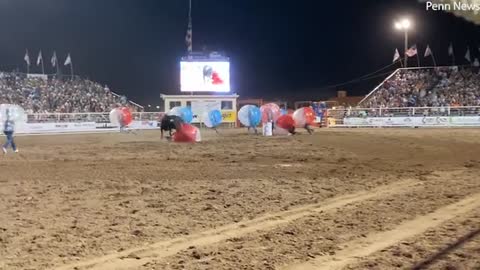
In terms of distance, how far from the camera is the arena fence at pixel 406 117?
41.3m

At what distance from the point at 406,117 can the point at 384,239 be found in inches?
1560

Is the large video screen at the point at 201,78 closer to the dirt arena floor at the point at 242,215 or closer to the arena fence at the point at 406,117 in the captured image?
the arena fence at the point at 406,117

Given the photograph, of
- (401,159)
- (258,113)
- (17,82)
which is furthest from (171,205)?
(17,82)

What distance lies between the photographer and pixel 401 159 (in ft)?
54.5

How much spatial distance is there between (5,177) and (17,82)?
46422mm

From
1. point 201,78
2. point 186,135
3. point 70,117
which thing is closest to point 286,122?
point 186,135

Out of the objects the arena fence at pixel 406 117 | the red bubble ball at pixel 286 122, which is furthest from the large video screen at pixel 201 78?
the red bubble ball at pixel 286 122

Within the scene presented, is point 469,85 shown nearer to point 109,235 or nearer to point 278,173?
point 278,173

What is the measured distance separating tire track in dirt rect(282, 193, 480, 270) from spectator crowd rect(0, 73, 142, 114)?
4718cm

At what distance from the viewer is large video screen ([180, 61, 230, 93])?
58438mm

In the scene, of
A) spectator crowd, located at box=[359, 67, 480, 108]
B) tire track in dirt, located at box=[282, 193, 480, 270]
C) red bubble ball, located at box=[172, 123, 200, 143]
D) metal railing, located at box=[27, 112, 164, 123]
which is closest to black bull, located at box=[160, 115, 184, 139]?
red bubble ball, located at box=[172, 123, 200, 143]

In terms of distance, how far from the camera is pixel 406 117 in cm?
4419

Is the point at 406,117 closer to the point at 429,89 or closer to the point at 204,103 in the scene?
the point at 429,89

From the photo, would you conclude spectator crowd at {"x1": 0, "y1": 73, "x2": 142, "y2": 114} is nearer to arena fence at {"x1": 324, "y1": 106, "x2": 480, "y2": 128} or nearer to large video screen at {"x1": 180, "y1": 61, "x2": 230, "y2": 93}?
large video screen at {"x1": 180, "y1": 61, "x2": 230, "y2": 93}
